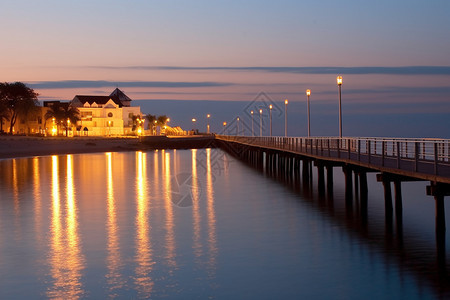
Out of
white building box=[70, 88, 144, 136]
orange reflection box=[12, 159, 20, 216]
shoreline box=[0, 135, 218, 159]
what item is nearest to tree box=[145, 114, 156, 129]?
white building box=[70, 88, 144, 136]

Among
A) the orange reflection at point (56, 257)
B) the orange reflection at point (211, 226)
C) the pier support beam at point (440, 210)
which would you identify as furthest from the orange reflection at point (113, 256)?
the pier support beam at point (440, 210)

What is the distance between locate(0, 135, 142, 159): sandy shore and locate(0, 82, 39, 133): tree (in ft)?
68.5

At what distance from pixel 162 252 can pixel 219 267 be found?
2877 mm

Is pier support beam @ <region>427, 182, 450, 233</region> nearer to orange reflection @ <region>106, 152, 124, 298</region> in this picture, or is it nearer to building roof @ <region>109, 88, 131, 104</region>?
orange reflection @ <region>106, 152, 124, 298</region>

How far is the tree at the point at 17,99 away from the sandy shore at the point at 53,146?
20.9 m

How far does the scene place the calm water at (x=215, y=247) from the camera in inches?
650

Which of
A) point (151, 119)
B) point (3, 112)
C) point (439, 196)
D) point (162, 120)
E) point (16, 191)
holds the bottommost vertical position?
point (16, 191)

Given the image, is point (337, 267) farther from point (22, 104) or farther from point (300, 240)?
point (22, 104)

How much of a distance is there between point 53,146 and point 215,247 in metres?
81.6

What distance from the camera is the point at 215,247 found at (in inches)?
861

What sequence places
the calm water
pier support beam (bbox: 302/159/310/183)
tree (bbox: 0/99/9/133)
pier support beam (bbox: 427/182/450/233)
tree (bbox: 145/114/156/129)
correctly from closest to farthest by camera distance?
the calm water → pier support beam (bbox: 427/182/450/233) → pier support beam (bbox: 302/159/310/183) → tree (bbox: 0/99/9/133) → tree (bbox: 145/114/156/129)

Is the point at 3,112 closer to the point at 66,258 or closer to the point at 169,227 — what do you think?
the point at 169,227

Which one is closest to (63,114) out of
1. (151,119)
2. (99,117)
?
(99,117)

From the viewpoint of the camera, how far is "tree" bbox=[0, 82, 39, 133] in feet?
431
